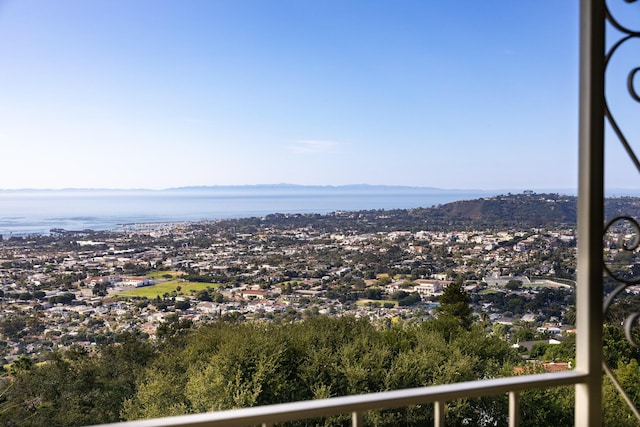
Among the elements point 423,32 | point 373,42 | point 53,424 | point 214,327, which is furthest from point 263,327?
point 423,32

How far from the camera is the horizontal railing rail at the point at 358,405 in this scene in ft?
3.43

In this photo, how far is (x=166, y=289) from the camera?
271cm

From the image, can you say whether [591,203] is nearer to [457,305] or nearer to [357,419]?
[357,419]

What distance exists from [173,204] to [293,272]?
3.01 feet

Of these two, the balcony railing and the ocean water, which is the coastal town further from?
the balcony railing

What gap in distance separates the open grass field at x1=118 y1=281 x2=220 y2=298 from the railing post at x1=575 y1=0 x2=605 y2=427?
203 centimetres

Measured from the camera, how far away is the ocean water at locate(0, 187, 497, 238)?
2537 mm

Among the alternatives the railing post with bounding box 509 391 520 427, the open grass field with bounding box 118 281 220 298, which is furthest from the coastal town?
the railing post with bounding box 509 391 520 427

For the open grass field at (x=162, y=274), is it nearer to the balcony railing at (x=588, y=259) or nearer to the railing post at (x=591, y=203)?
the balcony railing at (x=588, y=259)

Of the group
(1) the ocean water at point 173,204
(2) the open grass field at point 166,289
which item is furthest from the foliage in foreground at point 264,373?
(1) the ocean water at point 173,204

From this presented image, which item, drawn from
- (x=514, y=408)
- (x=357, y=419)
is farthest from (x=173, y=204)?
(x=514, y=408)

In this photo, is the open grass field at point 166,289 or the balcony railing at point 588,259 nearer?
the balcony railing at point 588,259

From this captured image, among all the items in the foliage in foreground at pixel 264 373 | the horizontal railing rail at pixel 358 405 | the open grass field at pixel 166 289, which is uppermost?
the horizontal railing rail at pixel 358 405

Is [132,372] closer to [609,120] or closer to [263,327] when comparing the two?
[263,327]
